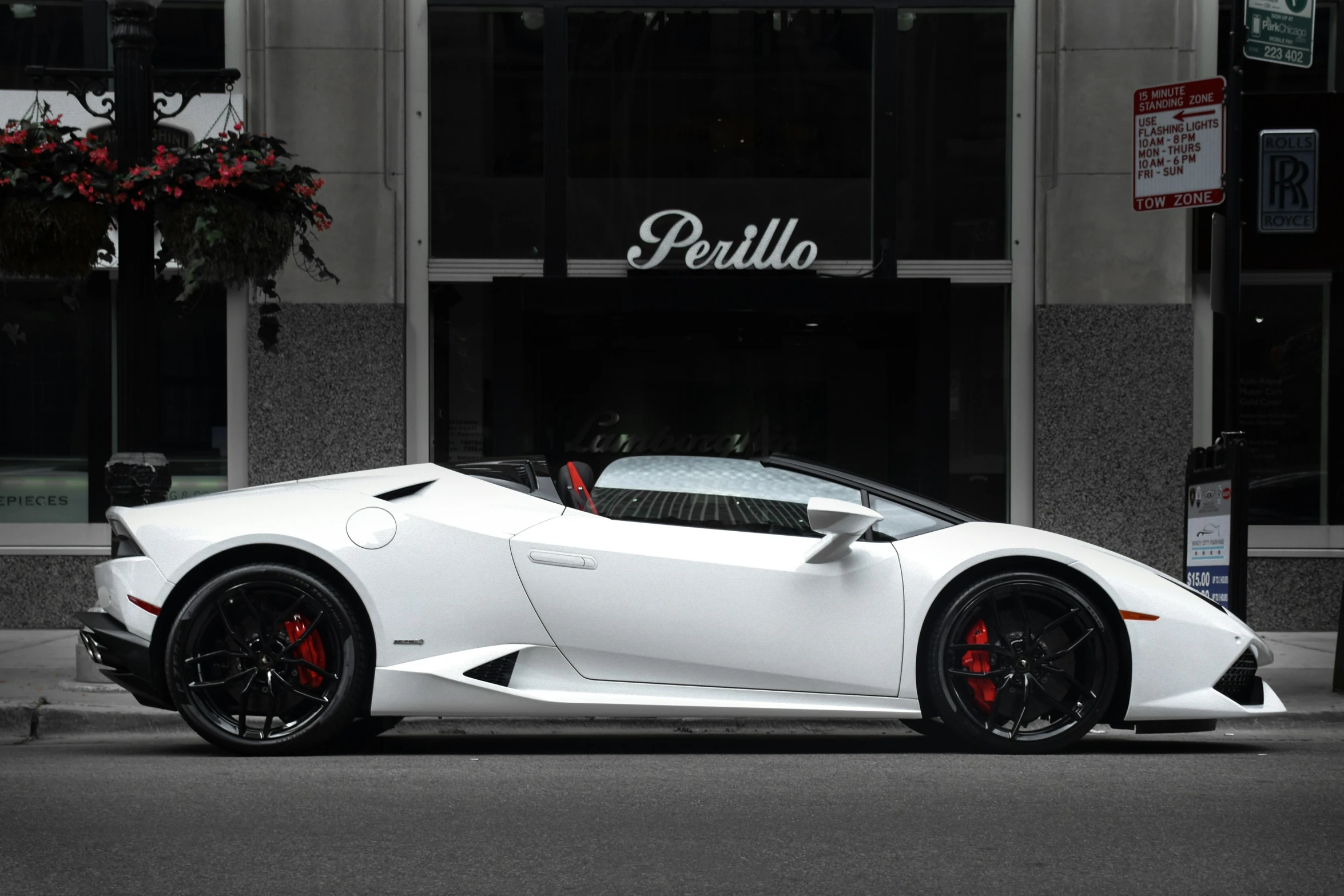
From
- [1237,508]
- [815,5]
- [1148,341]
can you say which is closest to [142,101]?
[815,5]

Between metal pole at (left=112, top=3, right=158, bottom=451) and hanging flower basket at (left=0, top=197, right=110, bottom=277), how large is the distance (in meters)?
0.15

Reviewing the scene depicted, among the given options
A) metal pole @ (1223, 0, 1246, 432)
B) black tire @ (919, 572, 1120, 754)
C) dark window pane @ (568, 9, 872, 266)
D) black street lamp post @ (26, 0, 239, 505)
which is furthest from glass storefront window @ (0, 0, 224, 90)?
black tire @ (919, 572, 1120, 754)

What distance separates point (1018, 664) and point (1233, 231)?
3.72 meters

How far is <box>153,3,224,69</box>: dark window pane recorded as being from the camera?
11.4 metres

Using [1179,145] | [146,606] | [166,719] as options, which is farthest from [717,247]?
[146,606]

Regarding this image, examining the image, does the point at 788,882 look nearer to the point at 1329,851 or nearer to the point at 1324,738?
the point at 1329,851

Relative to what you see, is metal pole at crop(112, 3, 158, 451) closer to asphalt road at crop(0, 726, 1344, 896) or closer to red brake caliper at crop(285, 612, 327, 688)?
asphalt road at crop(0, 726, 1344, 896)

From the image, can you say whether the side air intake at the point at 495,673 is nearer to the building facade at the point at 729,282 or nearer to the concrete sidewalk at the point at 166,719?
the concrete sidewalk at the point at 166,719

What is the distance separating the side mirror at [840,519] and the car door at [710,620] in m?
0.20

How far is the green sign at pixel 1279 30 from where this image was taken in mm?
8547

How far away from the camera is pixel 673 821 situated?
461cm

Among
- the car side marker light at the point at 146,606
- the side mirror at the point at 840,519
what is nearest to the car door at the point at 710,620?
the side mirror at the point at 840,519

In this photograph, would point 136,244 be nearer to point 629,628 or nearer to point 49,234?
point 49,234

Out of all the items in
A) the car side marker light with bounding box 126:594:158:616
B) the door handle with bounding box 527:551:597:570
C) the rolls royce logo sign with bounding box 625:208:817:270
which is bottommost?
the car side marker light with bounding box 126:594:158:616
